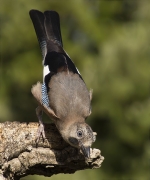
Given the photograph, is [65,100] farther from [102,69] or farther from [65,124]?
[102,69]

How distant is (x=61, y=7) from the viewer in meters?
9.46

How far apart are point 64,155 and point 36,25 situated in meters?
2.49

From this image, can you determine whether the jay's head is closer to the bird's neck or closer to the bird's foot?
the bird's neck

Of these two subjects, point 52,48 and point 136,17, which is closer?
point 52,48

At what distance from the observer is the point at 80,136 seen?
233 inches

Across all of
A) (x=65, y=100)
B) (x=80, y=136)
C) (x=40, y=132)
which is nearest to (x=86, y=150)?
(x=80, y=136)

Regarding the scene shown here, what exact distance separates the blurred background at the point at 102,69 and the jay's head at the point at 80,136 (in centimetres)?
244

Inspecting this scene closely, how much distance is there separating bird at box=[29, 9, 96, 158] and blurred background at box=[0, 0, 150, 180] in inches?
78.9

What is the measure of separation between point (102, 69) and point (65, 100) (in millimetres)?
2745

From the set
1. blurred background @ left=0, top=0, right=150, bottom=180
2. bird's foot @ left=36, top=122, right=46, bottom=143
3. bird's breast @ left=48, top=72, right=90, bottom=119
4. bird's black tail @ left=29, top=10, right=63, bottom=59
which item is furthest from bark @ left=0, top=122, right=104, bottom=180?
blurred background @ left=0, top=0, right=150, bottom=180

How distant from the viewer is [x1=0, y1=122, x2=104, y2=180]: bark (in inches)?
218

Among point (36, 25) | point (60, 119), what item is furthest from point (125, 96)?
point (60, 119)

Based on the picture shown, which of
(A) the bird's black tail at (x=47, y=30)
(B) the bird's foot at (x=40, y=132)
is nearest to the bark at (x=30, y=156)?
(B) the bird's foot at (x=40, y=132)

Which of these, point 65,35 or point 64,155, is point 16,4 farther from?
point 64,155
